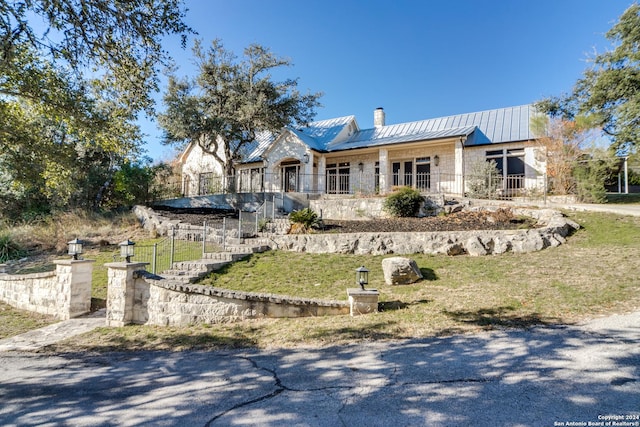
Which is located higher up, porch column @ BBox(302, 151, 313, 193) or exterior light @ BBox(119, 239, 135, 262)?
porch column @ BBox(302, 151, 313, 193)

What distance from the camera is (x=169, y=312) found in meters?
6.17

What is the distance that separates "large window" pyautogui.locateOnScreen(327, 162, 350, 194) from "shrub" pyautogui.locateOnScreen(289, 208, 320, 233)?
6732 millimetres

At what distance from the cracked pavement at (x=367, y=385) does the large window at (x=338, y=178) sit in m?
14.0

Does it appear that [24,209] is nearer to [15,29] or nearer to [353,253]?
[15,29]

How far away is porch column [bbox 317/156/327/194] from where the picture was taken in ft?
57.3

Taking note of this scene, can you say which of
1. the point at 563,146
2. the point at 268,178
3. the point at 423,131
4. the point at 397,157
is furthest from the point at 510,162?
the point at 268,178

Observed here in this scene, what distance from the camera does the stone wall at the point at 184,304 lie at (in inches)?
227

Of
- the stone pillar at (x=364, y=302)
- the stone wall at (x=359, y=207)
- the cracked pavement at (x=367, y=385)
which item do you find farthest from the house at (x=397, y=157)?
the cracked pavement at (x=367, y=385)

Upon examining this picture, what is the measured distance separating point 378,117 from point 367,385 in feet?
69.1

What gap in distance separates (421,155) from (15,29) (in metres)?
17.2

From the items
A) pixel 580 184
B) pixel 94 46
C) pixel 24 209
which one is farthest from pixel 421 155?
pixel 24 209

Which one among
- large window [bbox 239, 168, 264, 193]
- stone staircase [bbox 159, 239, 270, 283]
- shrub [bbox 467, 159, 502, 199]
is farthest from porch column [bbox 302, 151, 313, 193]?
shrub [bbox 467, 159, 502, 199]

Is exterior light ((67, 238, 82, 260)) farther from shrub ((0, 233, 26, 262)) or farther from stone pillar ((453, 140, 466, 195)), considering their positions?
stone pillar ((453, 140, 466, 195))

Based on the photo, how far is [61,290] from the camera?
7.14 m
